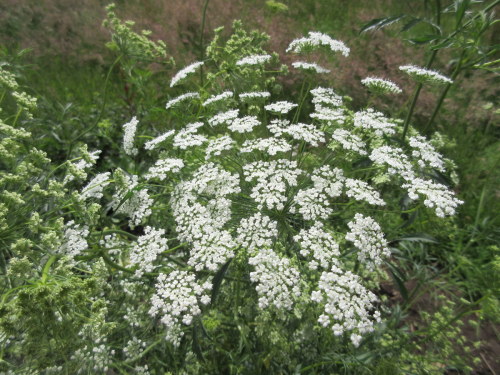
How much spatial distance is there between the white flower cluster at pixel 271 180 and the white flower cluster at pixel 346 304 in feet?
1.76

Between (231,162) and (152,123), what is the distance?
2574mm

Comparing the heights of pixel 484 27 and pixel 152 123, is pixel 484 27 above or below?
below

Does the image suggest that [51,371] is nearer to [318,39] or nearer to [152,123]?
[318,39]

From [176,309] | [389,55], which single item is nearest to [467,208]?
[389,55]

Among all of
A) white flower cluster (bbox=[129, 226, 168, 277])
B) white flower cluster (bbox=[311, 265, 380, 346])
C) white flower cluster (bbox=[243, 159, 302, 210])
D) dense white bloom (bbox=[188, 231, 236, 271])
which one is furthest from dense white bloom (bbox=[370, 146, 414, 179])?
white flower cluster (bbox=[129, 226, 168, 277])

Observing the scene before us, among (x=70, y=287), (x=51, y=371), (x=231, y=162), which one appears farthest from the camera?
(x=231, y=162)

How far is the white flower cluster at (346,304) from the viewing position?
1.53m

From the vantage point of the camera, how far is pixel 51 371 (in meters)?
1.74

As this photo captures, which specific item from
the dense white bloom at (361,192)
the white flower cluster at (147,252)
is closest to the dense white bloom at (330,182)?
the dense white bloom at (361,192)

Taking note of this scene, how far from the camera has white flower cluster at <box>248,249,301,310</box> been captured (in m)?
1.58

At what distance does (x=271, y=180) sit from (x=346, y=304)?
843 mm

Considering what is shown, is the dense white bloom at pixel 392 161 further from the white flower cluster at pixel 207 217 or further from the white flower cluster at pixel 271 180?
the white flower cluster at pixel 207 217

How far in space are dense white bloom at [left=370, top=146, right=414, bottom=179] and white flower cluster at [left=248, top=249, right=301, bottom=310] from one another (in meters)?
0.92

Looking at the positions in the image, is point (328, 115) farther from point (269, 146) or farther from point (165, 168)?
point (165, 168)
